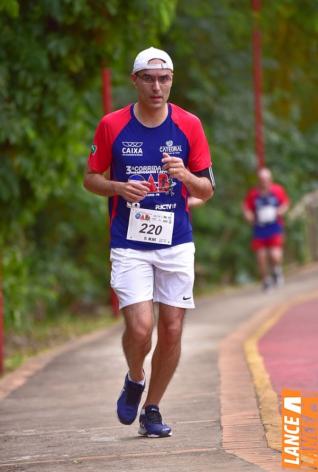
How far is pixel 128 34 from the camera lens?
1392cm

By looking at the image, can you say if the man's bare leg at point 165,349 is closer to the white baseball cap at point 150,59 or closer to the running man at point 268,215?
the white baseball cap at point 150,59

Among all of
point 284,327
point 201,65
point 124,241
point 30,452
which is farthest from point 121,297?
point 201,65

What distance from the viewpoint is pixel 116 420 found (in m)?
9.02

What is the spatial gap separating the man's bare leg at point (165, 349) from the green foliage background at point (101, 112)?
14.4 ft

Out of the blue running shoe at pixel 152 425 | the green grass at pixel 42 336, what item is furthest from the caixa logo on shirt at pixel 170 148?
the green grass at pixel 42 336

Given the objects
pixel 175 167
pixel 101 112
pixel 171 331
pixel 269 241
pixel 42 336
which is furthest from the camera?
pixel 269 241

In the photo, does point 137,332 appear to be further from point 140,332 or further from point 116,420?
point 116,420

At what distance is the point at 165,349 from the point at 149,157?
3.54 feet

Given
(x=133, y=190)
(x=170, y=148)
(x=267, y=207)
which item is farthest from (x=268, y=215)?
(x=133, y=190)

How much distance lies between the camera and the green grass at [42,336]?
15.4 metres

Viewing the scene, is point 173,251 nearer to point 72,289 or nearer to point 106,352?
point 106,352

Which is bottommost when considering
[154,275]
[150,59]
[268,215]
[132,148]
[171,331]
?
[171,331]

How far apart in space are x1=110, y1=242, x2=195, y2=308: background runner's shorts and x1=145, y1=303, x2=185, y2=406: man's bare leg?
0.06m

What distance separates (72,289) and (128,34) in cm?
990
